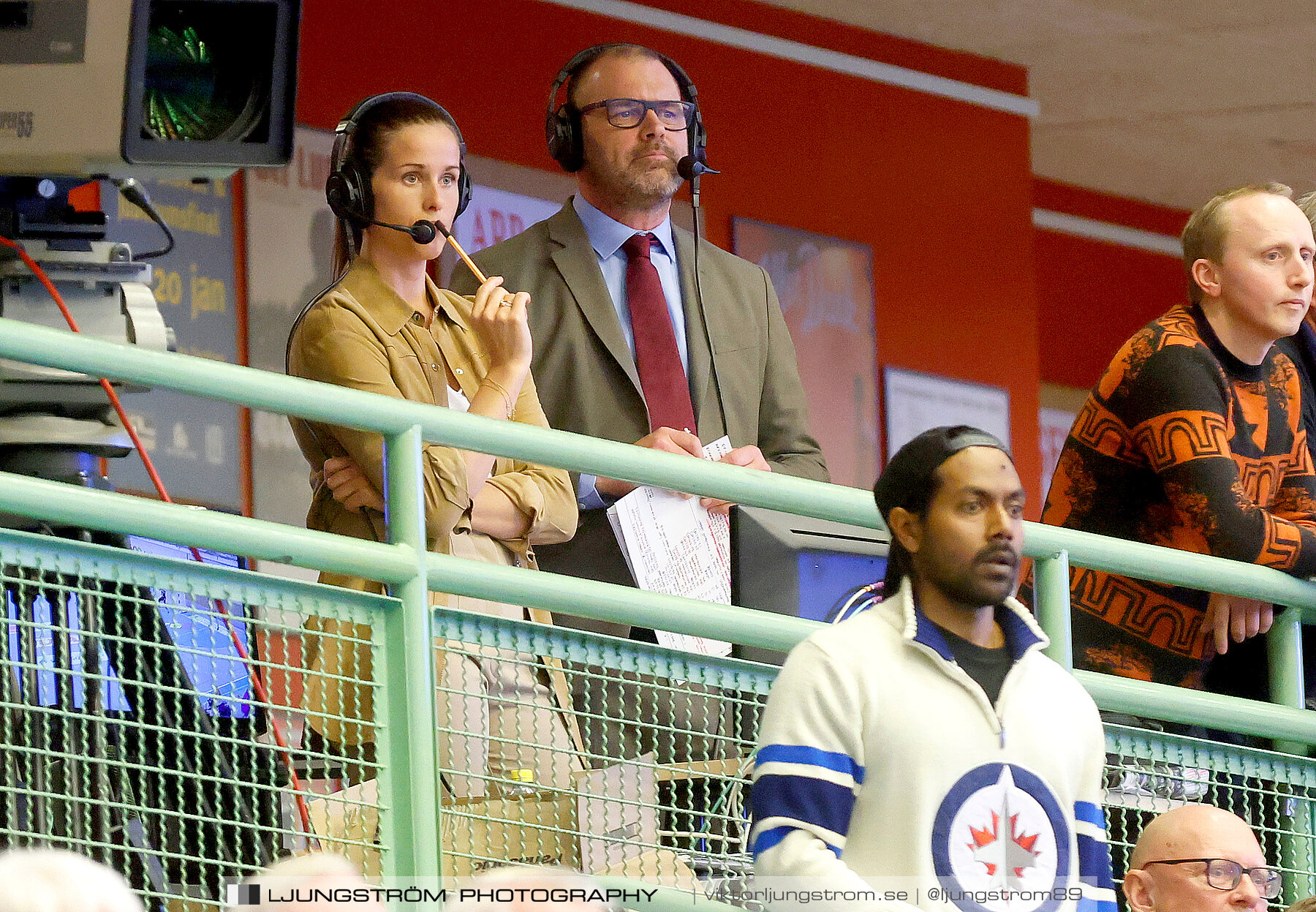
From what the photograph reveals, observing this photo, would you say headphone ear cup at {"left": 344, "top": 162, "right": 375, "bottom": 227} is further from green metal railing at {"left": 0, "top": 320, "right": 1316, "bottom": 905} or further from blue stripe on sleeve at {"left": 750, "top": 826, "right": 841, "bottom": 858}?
blue stripe on sleeve at {"left": 750, "top": 826, "right": 841, "bottom": 858}

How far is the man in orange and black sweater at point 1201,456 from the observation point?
319cm

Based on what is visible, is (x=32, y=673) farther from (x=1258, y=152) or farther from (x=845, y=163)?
(x=1258, y=152)

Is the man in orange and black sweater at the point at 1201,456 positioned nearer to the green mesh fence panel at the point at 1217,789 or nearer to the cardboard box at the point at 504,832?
the green mesh fence panel at the point at 1217,789

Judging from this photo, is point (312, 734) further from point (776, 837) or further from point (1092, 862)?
point (1092, 862)

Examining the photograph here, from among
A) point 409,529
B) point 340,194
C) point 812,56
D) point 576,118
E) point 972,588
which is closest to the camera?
point 972,588

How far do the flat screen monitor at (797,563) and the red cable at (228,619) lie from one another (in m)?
→ 0.69

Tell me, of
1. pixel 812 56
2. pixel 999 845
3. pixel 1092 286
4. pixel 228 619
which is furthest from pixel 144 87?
pixel 1092 286

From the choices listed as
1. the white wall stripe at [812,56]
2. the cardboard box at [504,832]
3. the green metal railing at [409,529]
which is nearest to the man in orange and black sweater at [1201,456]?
the green metal railing at [409,529]

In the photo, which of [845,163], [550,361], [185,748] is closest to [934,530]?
[185,748]

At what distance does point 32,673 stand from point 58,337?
0.37 metres

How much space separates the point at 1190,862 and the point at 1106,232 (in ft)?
23.2

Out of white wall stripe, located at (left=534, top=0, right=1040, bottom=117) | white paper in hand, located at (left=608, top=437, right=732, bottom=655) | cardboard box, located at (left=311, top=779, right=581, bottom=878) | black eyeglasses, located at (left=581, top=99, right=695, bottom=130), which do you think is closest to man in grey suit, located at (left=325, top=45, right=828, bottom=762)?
black eyeglasses, located at (left=581, top=99, right=695, bottom=130)

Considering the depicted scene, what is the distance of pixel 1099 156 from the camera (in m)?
9.11

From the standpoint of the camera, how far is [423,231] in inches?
118
